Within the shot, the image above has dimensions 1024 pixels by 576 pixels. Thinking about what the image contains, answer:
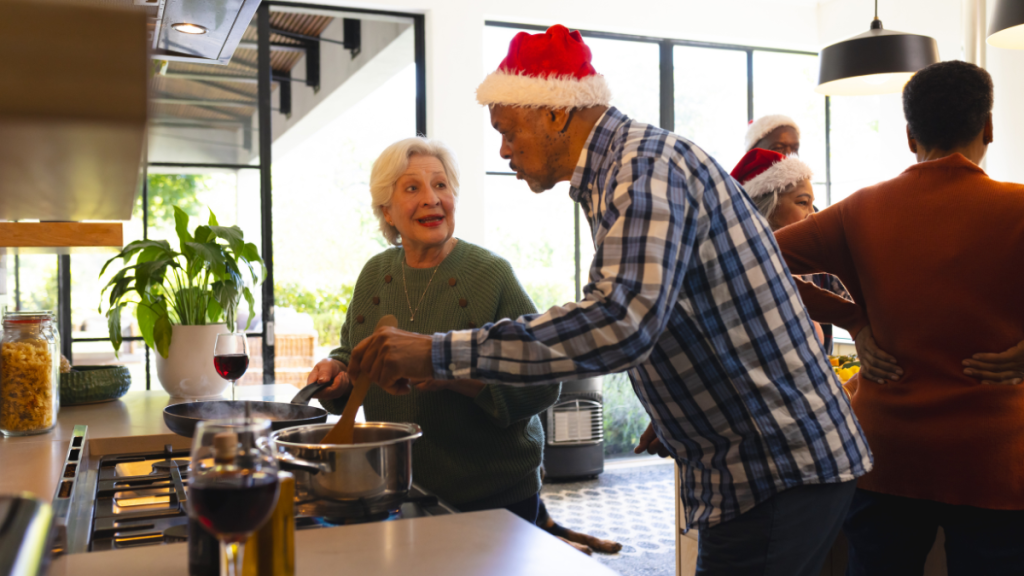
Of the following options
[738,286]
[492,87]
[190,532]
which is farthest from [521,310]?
[190,532]

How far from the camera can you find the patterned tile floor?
11.4ft

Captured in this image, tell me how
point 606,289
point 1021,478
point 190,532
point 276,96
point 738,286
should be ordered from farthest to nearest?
point 276,96
point 1021,478
point 738,286
point 606,289
point 190,532

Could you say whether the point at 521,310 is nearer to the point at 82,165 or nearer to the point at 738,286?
the point at 738,286

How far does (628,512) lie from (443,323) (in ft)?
9.10

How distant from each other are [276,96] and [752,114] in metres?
4.18

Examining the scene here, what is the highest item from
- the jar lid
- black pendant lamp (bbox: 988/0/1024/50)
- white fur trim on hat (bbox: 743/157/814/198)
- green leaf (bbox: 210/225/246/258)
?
black pendant lamp (bbox: 988/0/1024/50)

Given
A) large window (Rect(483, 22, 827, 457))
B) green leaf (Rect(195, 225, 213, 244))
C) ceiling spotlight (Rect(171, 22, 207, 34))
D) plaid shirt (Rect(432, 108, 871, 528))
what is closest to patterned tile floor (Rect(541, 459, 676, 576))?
large window (Rect(483, 22, 827, 457))

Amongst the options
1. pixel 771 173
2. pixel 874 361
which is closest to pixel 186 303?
pixel 771 173

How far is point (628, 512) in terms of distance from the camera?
422 centimetres

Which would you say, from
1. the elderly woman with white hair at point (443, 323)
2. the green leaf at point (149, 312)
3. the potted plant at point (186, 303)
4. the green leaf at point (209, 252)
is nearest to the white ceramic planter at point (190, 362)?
the potted plant at point (186, 303)

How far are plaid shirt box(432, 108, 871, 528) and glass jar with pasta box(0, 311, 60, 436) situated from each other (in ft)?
3.64

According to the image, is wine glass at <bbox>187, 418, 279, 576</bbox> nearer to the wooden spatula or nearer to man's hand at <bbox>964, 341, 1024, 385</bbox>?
the wooden spatula

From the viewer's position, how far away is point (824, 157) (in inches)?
229

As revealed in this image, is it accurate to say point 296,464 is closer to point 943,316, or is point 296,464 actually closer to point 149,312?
point 943,316
